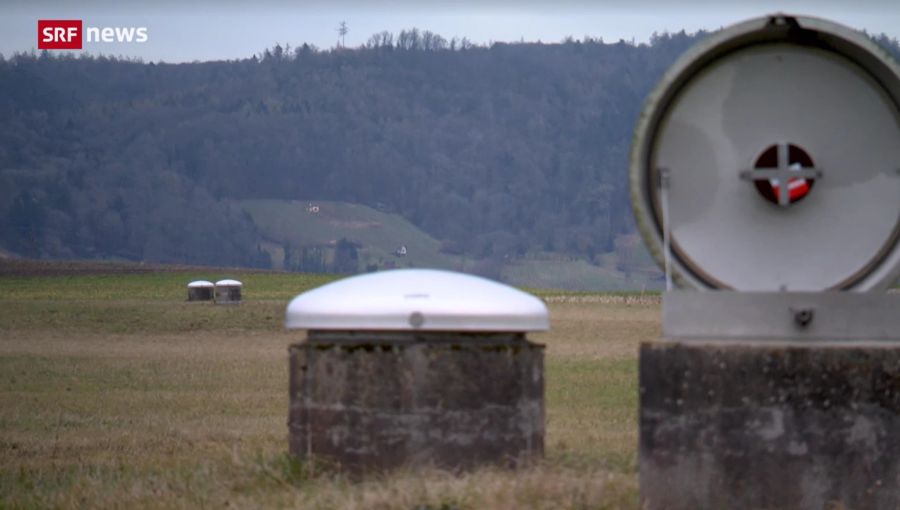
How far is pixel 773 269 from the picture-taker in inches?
356

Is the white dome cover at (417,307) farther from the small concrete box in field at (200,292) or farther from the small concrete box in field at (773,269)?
the small concrete box in field at (200,292)

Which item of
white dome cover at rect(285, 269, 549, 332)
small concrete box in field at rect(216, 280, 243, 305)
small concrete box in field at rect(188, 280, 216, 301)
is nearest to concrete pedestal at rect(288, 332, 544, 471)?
white dome cover at rect(285, 269, 549, 332)

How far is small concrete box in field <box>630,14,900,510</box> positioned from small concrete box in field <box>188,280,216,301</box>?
47.0 metres

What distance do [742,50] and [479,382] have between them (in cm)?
253

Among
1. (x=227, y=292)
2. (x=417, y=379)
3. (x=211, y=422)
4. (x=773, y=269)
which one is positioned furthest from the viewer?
(x=227, y=292)

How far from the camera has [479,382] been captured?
33.6ft

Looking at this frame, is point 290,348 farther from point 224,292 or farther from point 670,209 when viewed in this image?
point 224,292

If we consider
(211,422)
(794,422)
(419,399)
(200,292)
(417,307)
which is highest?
(417,307)

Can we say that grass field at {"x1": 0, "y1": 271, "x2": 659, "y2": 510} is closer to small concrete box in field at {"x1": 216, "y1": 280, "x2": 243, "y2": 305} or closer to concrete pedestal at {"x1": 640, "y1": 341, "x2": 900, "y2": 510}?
concrete pedestal at {"x1": 640, "y1": 341, "x2": 900, "y2": 510}

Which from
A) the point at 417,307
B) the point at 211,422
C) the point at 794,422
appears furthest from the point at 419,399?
the point at 211,422

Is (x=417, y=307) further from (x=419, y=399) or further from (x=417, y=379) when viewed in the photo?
(x=419, y=399)

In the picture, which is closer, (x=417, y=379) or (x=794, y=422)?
(x=794, y=422)

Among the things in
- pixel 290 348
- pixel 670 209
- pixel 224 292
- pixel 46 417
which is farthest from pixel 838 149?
pixel 224 292

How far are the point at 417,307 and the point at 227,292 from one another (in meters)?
43.7
